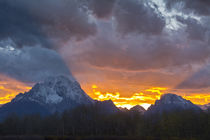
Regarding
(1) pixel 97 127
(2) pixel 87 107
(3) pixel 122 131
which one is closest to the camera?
(3) pixel 122 131

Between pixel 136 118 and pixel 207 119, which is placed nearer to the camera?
pixel 207 119

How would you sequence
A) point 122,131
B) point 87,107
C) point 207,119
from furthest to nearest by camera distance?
point 87,107 < point 122,131 < point 207,119

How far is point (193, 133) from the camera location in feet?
349

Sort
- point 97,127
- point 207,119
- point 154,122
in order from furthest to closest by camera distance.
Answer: point 97,127
point 154,122
point 207,119

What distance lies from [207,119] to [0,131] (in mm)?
110915

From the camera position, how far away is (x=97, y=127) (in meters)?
149

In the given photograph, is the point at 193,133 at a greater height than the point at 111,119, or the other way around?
the point at 111,119

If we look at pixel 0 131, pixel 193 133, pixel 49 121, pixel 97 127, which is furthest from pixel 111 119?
pixel 0 131

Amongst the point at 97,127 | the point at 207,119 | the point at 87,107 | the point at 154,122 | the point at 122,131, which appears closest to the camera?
the point at 207,119

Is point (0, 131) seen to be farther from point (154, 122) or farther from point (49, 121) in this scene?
point (154, 122)

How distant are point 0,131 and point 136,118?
78.2 metres

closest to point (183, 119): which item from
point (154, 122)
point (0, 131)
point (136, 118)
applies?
point (154, 122)

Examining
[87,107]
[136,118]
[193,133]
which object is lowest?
[193,133]

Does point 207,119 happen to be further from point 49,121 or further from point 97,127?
point 49,121
